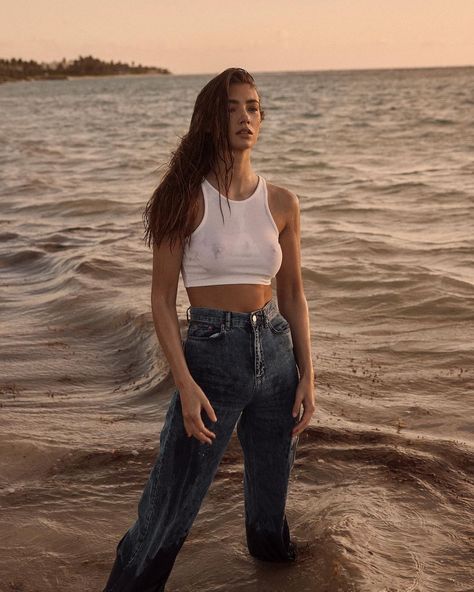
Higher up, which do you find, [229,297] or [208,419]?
[229,297]

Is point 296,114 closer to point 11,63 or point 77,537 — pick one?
point 77,537

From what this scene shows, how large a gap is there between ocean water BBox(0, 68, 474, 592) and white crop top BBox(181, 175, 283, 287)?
139cm

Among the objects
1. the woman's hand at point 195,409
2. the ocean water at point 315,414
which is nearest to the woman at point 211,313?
the woman's hand at point 195,409

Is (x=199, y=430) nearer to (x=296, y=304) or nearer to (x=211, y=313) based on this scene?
(x=211, y=313)

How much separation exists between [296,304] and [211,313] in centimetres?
43

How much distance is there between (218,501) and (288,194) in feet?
6.17

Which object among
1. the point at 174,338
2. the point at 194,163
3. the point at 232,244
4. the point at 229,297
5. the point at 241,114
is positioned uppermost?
the point at 241,114

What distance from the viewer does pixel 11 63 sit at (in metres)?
192

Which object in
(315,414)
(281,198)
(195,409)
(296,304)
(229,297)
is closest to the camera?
(195,409)

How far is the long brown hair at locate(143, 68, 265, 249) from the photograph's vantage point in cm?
292

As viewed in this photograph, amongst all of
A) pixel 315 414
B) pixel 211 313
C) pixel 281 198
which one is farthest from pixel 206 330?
pixel 315 414

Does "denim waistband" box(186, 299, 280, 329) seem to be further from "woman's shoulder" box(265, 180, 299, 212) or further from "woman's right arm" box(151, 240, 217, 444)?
"woman's shoulder" box(265, 180, 299, 212)

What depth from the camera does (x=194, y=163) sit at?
3.01 meters

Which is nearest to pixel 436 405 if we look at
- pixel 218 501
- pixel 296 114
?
pixel 218 501
